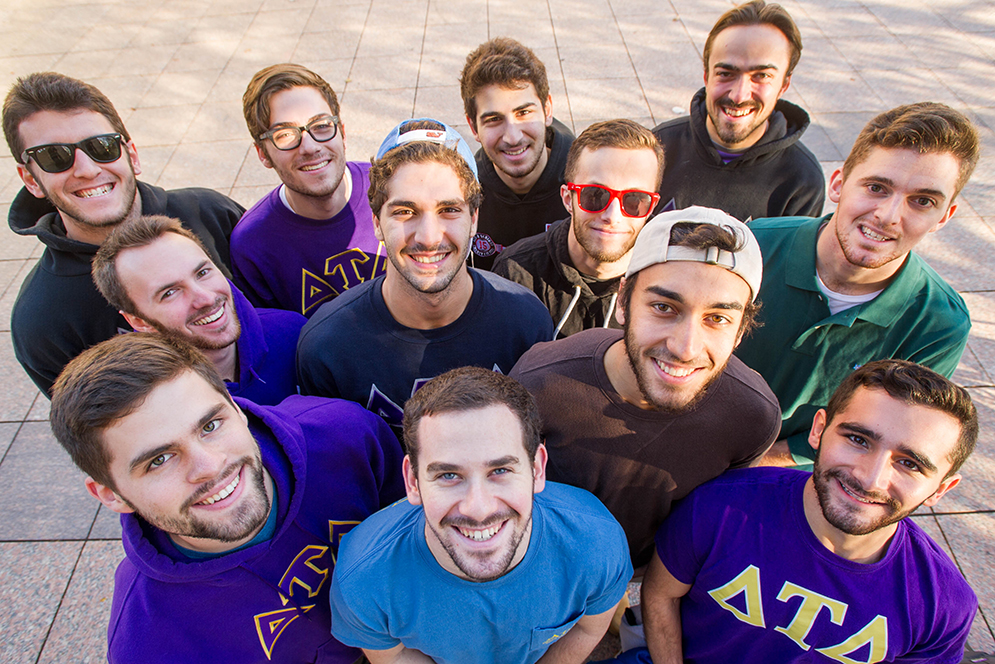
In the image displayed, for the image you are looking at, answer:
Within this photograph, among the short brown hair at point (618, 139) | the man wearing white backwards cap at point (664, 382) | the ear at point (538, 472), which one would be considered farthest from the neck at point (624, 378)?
the short brown hair at point (618, 139)

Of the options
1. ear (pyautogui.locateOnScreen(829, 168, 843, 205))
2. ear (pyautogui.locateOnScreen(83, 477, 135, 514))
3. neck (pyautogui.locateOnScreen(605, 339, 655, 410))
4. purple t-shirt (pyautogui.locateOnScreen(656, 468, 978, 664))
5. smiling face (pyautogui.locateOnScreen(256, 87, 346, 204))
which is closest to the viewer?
ear (pyautogui.locateOnScreen(83, 477, 135, 514))

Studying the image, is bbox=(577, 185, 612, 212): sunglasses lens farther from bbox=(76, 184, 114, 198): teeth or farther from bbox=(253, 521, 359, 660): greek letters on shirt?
bbox=(76, 184, 114, 198): teeth

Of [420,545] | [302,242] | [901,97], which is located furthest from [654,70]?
[420,545]

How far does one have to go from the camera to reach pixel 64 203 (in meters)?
3.14

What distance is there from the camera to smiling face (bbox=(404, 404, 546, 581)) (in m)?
2.00

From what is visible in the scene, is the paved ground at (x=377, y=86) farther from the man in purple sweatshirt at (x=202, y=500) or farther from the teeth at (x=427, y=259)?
the teeth at (x=427, y=259)

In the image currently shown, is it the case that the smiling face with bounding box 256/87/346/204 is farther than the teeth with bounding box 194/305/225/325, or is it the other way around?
the smiling face with bounding box 256/87/346/204

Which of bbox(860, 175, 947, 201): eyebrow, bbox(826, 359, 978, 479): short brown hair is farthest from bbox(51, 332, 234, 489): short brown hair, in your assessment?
bbox(860, 175, 947, 201): eyebrow

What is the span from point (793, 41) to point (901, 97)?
4325 millimetres

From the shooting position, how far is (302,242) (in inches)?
136

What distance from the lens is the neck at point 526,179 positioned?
377 centimetres

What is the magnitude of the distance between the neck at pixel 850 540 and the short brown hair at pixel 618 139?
1776 millimetres

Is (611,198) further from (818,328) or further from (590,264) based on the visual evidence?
(818,328)

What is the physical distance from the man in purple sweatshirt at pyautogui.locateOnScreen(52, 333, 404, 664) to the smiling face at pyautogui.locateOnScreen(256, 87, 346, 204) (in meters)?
1.45
